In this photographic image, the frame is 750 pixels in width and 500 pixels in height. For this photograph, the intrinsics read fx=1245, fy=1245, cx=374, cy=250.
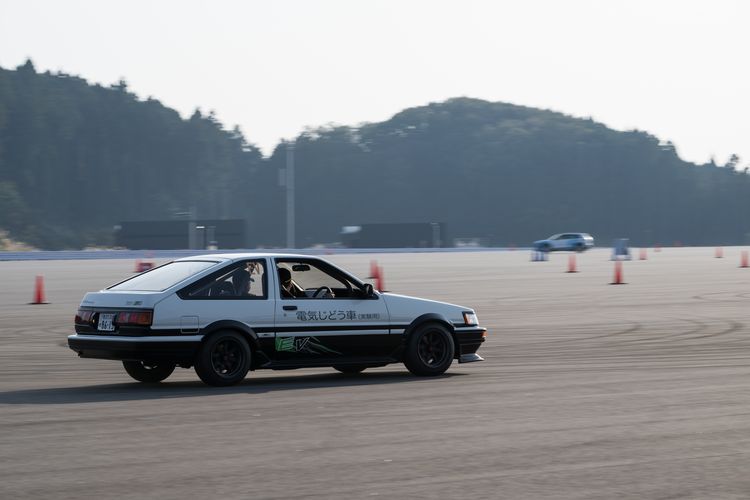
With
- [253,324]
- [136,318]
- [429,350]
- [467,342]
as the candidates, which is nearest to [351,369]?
[429,350]

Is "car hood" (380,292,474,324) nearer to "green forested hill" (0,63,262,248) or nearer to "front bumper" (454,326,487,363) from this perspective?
"front bumper" (454,326,487,363)

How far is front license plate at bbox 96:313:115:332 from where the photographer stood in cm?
1144

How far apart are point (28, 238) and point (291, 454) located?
12282cm

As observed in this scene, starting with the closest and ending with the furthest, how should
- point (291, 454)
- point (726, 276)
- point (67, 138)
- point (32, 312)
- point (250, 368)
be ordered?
point (291, 454) → point (250, 368) → point (32, 312) → point (726, 276) → point (67, 138)

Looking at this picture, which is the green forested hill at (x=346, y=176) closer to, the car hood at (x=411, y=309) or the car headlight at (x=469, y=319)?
the car headlight at (x=469, y=319)

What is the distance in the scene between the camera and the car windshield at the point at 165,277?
11797mm

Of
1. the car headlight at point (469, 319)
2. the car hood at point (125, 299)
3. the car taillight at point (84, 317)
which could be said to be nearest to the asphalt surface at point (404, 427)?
the car headlight at point (469, 319)

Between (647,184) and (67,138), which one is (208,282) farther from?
(647,184)

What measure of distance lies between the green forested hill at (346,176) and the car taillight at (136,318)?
119445mm

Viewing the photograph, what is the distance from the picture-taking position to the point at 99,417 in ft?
31.8

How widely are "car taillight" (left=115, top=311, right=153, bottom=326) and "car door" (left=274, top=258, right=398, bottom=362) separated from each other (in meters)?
1.31

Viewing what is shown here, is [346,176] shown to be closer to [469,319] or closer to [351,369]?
[351,369]

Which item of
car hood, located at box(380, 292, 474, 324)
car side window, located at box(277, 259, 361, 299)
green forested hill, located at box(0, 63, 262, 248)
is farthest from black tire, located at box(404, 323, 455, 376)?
green forested hill, located at box(0, 63, 262, 248)

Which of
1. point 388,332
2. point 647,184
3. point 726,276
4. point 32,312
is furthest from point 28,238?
point 388,332
